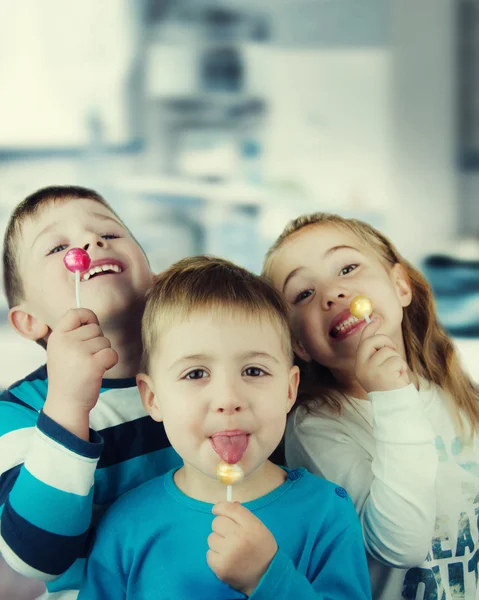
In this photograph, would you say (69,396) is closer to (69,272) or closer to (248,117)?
(69,272)

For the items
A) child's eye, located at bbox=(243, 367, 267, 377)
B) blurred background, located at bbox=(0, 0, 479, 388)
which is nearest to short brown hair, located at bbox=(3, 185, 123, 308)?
child's eye, located at bbox=(243, 367, 267, 377)

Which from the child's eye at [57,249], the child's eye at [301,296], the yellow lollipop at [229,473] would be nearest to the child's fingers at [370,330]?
the child's eye at [301,296]

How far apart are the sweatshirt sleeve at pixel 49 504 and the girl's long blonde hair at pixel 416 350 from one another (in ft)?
0.96

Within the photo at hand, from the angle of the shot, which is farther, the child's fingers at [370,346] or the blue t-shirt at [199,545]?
the child's fingers at [370,346]

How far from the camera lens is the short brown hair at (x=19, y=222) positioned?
33.6 inches

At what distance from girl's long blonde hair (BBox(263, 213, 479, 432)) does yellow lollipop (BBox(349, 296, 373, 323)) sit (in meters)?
0.13

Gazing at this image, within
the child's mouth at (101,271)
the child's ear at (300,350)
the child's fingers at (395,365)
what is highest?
the child's mouth at (101,271)

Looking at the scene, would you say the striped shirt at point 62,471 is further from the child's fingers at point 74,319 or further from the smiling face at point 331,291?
the smiling face at point 331,291

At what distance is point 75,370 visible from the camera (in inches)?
27.1

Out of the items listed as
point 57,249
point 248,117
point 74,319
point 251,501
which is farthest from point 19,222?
point 248,117

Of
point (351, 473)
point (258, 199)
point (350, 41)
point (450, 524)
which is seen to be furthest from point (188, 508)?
point (350, 41)

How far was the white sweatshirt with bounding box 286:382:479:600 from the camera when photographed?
71 cm

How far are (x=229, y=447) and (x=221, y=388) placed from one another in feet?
0.18

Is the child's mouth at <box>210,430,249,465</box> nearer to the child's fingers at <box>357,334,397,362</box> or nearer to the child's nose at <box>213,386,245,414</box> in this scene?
the child's nose at <box>213,386,245,414</box>
